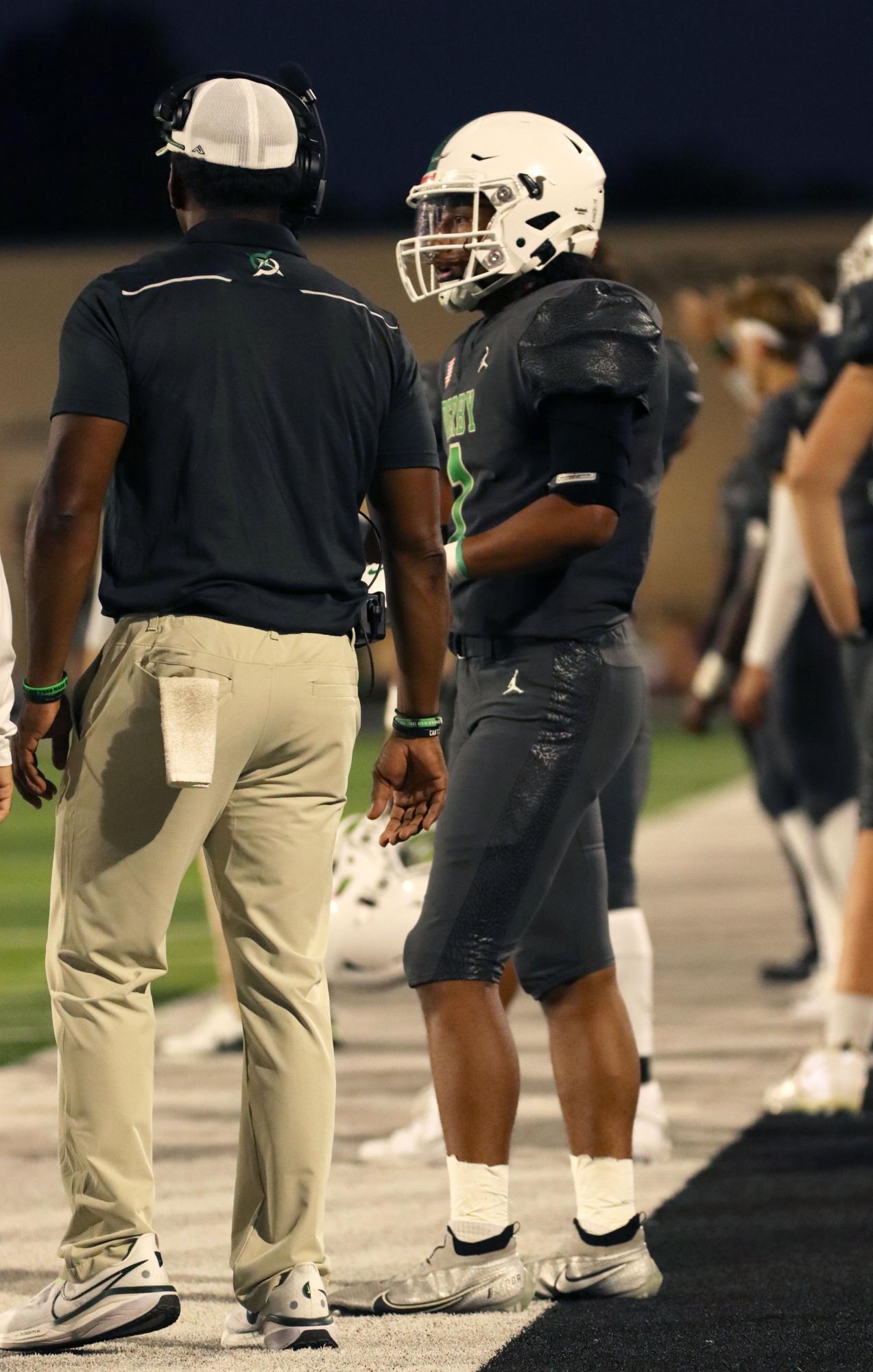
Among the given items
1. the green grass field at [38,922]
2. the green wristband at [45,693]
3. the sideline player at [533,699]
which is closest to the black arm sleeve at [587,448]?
the sideline player at [533,699]

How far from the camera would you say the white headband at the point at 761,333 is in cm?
739

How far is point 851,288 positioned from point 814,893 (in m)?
2.48

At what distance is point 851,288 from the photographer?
18.5ft

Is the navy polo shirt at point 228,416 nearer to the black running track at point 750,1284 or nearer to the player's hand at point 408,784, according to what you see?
the player's hand at point 408,784

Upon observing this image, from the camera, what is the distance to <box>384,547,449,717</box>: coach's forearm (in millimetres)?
3738

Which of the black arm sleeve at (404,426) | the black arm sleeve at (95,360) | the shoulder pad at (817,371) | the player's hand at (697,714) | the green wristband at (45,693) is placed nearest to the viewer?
the black arm sleeve at (95,360)

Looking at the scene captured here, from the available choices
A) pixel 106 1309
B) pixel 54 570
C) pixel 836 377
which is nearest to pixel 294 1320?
pixel 106 1309

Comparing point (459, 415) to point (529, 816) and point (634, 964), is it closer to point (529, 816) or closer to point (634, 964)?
point (529, 816)

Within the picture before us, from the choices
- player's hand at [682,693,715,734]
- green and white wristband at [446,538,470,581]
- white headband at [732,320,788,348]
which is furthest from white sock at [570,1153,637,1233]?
white headband at [732,320,788,348]

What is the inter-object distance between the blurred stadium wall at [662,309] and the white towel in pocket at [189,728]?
33.5 meters

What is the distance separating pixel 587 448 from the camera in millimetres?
3879

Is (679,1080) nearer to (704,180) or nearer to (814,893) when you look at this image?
(814,893)

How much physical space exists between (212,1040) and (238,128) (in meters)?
3.60

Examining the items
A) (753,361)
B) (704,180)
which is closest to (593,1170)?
(753,361)
